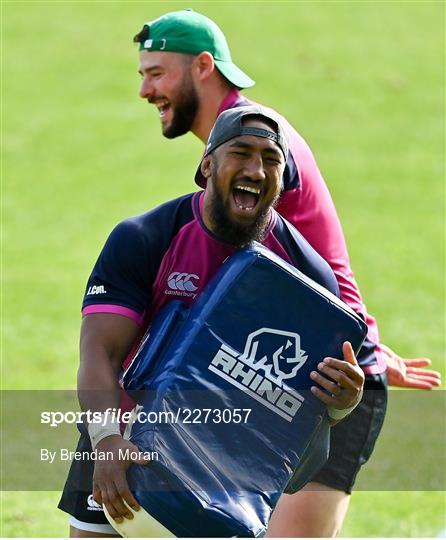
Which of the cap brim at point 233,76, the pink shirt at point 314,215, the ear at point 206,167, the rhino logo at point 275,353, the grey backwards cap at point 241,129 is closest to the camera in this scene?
the rhino logo at point 275,353

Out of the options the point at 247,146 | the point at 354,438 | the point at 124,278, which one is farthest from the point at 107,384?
the point at 354,438

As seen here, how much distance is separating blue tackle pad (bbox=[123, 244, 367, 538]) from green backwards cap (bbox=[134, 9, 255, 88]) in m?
1.96

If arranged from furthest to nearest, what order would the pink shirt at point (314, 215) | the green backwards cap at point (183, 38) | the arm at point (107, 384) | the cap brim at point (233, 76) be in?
the green backwards cap at point (183, 38)
the cap brim at point (233, 76)
the pink shirt at point (314, 215)
the arm at point (107, 384)

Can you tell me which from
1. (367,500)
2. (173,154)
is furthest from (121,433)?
(173,154)

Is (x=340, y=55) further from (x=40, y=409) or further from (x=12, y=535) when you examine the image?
(x=12, y=535)

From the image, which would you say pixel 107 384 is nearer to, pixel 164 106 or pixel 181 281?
pixel 181 281

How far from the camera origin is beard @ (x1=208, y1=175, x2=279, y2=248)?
458 centimetres

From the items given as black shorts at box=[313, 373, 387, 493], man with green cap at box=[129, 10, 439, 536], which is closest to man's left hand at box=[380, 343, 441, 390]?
man with green cap at box=[129, 10, 439, 536]

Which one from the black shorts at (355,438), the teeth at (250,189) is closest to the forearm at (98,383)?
the teeth at (250,189)

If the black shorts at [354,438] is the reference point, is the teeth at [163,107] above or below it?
above

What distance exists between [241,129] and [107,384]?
1.04 m

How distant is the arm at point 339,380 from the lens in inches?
176

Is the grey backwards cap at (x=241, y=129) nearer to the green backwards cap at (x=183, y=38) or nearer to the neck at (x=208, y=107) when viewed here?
the neck at (x=208, y=107)

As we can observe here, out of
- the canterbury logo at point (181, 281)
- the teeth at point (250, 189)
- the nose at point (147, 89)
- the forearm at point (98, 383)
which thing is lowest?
the forearm at point (98, 383)
